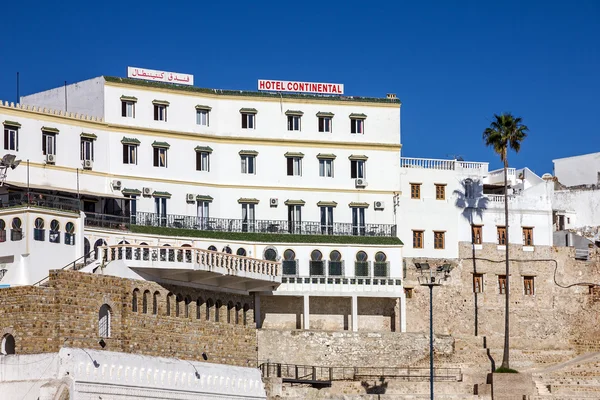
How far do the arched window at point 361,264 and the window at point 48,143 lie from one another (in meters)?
16.6

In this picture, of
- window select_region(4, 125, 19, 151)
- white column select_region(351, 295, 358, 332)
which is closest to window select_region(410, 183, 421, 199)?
white column select_region(351, 295, 358, 332)

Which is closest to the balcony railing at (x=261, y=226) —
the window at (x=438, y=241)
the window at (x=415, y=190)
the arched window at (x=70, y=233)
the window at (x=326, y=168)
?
the window at (x=326, y=168)

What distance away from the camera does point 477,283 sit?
79312 mm

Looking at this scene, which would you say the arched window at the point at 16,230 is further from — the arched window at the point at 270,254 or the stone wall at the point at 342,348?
the arched window at the point at 270,254

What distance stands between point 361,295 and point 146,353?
15.6 metres

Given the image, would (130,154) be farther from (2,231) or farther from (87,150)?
(2,231)

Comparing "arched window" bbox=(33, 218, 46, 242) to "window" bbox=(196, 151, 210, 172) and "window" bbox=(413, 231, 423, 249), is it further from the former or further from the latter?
"window" bbox=(413, 231, 423, 249)

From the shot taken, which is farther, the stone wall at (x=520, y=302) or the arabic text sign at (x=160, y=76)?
the stone wall at (x=520, y=302)

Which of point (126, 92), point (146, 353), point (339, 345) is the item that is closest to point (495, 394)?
point (339, 345)

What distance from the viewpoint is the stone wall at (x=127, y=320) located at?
189ft

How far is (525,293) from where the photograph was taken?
8031 cm

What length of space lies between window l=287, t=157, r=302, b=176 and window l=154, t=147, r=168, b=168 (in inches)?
267

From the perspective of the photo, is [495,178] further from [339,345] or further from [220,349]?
[220,349]

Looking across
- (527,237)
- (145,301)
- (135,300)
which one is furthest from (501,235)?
(135,300)
